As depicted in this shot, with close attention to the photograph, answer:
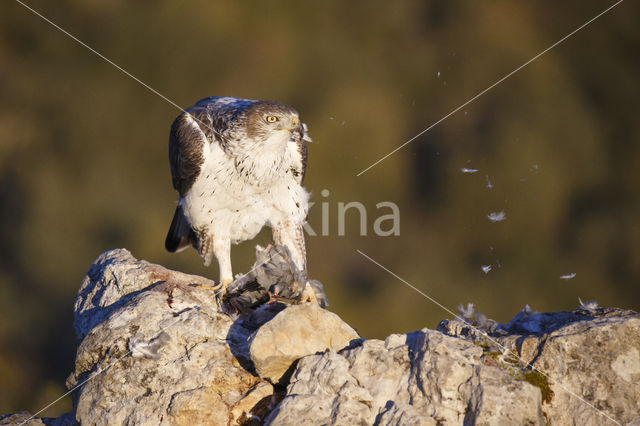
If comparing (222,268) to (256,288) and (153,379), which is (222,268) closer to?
(256,288)

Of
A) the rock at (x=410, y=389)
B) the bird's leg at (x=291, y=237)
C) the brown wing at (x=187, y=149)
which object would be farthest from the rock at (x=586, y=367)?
the brown wing at (x=187, y=149)

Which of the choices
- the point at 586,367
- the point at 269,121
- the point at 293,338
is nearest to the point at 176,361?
the point at 293,338

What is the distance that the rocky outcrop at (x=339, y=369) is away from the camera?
2.74 meters

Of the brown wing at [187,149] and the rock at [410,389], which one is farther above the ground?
the brown wing at [187,149]

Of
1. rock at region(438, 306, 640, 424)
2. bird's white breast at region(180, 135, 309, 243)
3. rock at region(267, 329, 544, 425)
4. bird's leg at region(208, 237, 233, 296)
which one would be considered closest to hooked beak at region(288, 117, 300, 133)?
bird's white breast at region(180, 135, 309, 243)

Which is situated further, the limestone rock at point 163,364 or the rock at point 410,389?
the limestone rock at point 163,364

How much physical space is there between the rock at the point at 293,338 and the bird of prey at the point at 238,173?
1.12 metres

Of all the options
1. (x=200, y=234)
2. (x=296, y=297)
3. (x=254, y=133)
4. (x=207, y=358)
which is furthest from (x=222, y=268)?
(x=207, y=358)

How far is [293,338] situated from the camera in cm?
311

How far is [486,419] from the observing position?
8.59ft

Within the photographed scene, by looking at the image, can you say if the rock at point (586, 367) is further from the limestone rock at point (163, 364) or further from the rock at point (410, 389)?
the limestone rock at point (163, 364)

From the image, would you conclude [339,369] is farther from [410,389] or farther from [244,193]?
[244,193]

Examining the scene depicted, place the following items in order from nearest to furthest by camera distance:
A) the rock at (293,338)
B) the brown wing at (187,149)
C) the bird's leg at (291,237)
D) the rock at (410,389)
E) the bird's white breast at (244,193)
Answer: the rock at (410,389)
the rock at (293,338)
the bird's white breast at (244,193)
the brown wing at (187,149)
the bird's leg at (291,237)

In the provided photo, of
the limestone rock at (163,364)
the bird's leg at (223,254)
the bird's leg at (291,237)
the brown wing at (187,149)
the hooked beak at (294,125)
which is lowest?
the limestone rock at (163,364)
